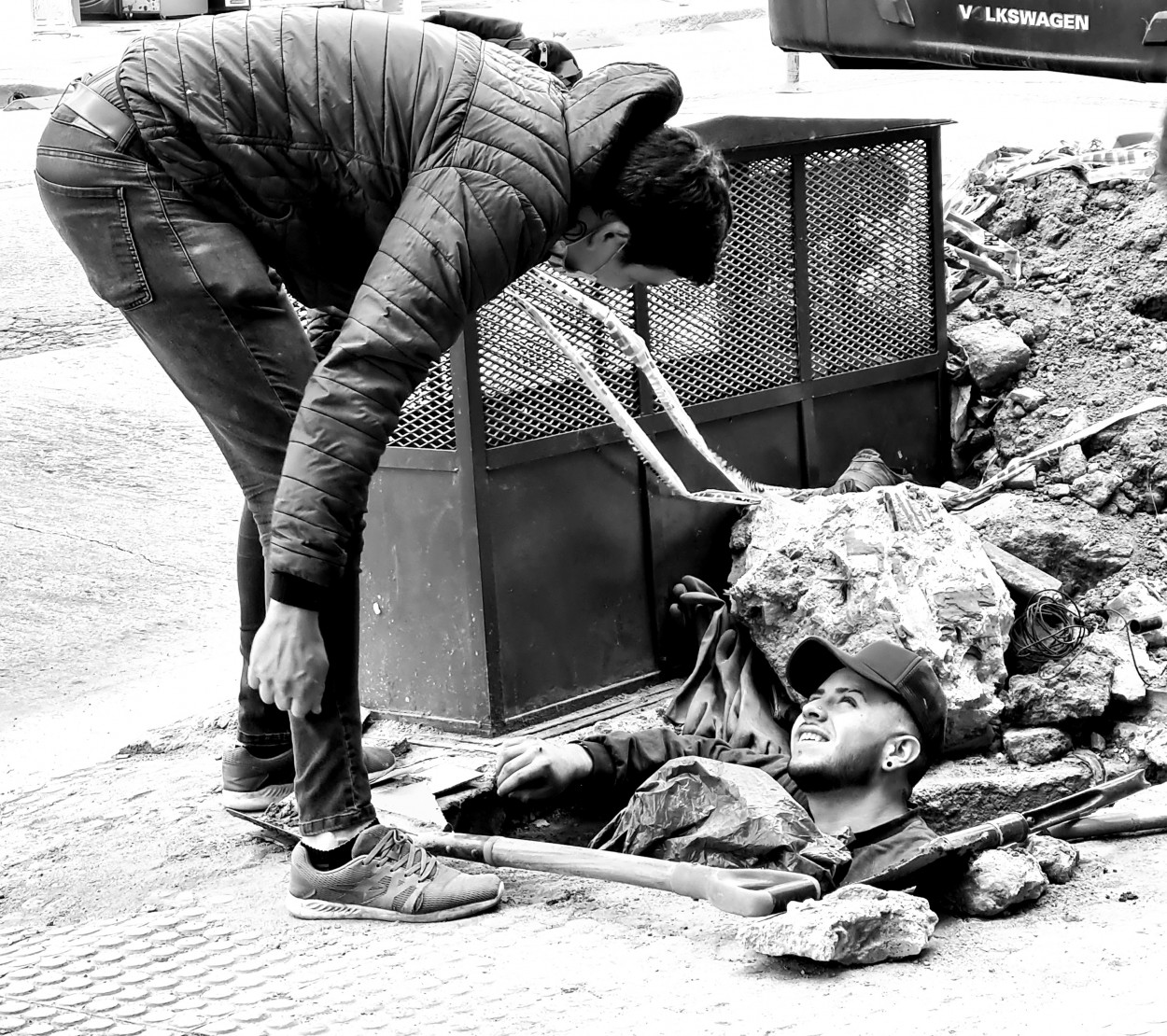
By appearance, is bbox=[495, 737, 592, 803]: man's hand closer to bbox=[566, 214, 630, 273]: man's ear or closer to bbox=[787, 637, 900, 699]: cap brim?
bbox=[787, 637, 900, 699]: cap brim

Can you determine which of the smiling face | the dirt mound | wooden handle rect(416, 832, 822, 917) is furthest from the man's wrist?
the dirt mound

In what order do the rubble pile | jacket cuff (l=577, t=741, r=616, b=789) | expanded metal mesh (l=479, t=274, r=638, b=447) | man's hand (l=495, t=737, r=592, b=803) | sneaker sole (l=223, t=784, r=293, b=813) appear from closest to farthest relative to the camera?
sneaker sole (l=223, t=784, r=293, b=813) → man's hand (l=495, t=737, r=592, b=803) → jacket cuff (l=577, t=741, r=616, b=789) → expanded metal mesh (l=479, t=274, r=638, b=447) → the rubble pile

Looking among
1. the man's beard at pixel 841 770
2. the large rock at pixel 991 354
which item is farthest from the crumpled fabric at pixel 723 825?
the large rock at pixel 991 354

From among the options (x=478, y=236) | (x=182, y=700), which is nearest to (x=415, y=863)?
(x=478, y=236)

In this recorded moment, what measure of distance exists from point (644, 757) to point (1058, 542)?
1.72 m

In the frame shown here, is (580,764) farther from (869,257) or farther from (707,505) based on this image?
(869,257)

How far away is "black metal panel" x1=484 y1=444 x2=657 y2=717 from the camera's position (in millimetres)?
4215

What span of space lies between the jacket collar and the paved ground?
139cm

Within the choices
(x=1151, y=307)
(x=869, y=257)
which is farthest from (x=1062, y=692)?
(x=1151, y=307)

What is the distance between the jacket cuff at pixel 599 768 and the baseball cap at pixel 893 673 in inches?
20.2

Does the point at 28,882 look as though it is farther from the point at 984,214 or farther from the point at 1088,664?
the point at 984,214

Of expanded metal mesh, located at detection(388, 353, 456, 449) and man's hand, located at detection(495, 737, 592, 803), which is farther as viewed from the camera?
expanded metal mesh, located at detection(388, 353, 456, 449)

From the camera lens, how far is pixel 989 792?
4.10 meters

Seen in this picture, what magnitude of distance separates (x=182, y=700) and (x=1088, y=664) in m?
2.62
